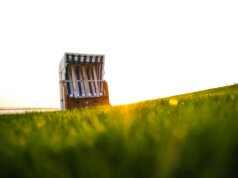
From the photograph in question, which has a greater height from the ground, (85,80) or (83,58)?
(83,58)

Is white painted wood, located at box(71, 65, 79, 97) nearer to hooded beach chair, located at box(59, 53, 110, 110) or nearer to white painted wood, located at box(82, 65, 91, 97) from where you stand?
hooded beach chair, located at box(59, 53, 110, 110)

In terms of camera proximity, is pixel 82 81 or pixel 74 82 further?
pixel 82 81

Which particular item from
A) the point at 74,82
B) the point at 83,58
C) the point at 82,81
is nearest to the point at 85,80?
the point at 82,81

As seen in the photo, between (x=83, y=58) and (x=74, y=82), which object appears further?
(x=83, y=58)

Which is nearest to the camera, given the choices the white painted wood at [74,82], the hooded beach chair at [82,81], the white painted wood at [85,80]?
the hooded beach chair at [82,81]

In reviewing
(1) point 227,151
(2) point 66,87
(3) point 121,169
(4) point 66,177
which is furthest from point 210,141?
(2) point 66,87

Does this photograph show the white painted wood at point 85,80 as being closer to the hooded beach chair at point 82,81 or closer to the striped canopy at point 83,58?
the hooded beach chair at point 82,81

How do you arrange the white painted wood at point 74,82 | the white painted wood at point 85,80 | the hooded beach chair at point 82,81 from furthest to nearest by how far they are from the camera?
the white painted wood at point 85,80 < the white painted wood at point 74,82 < the hooded beach chair at point 82,81

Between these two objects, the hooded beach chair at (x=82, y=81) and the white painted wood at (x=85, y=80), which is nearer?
the hooded beach chair at (x=82, y=81)

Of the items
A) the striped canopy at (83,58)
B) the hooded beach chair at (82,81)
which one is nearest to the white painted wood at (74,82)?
the hooded beach chair at (82,81)

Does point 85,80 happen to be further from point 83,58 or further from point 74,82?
point 83,58

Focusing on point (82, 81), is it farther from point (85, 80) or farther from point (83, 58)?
point (83, 58)

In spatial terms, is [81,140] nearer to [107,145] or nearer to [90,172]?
[107,145]

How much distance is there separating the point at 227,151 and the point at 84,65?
32.0ft
